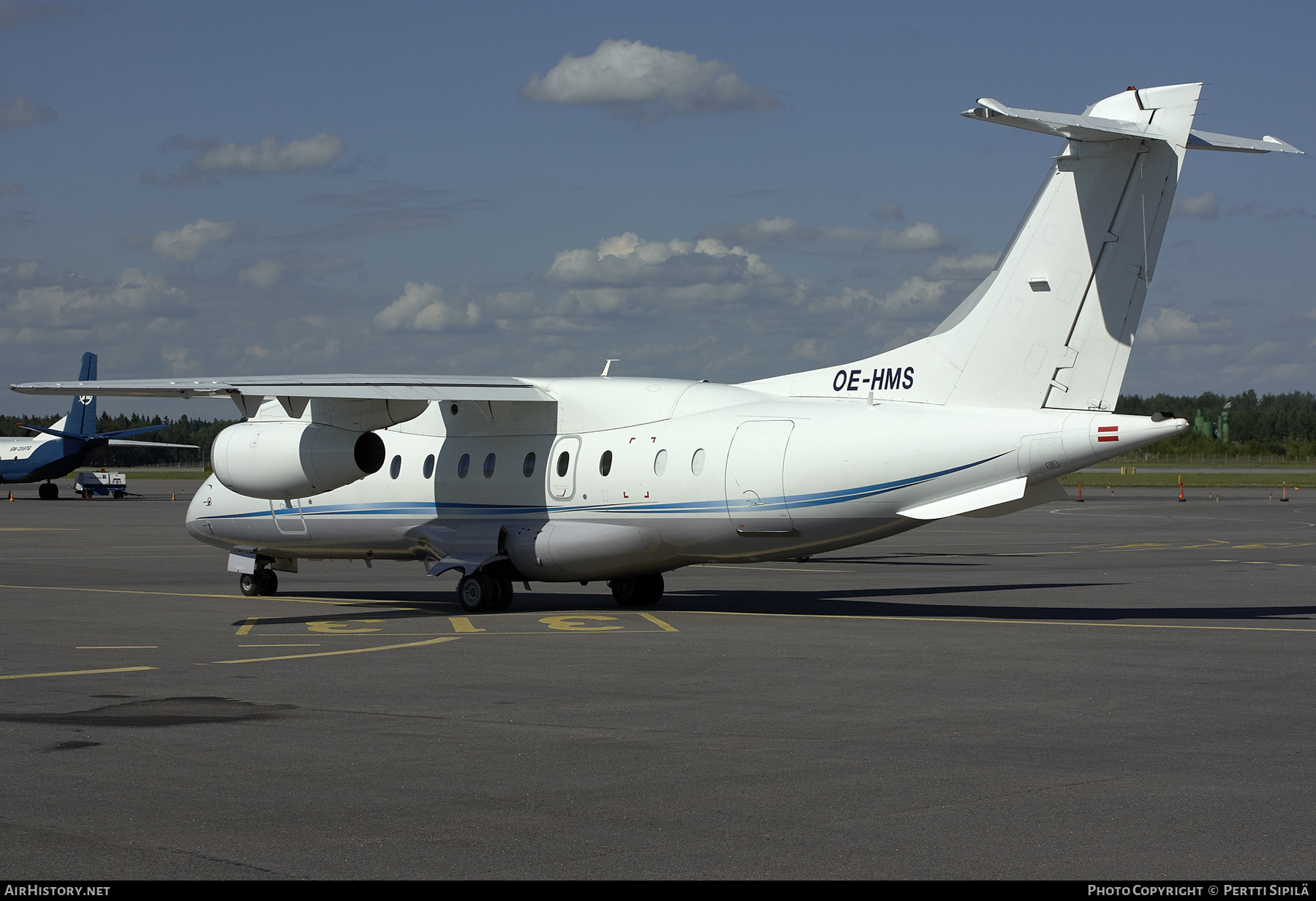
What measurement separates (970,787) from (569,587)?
1928 centimetres

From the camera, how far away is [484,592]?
2178cm

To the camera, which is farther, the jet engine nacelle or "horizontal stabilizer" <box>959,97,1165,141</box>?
the jet engine nacelle

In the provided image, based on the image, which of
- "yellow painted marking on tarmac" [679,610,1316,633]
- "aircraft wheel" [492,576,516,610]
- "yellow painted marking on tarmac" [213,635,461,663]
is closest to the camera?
"yellow painted marking on tarmac" [213,635,461,663]

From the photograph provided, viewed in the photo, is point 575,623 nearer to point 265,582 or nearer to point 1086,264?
point 265,582

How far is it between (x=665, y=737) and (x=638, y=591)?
480 inches

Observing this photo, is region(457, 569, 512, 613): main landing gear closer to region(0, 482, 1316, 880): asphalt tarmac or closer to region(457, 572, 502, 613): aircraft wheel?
region(457, 572, 502, 613): aircraft wheel

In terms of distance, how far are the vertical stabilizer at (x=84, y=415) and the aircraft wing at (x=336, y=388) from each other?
5961 cm

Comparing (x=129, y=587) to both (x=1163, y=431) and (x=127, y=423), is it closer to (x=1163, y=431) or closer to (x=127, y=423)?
(x=1163, y=431)

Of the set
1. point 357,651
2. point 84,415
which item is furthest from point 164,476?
point 357,651

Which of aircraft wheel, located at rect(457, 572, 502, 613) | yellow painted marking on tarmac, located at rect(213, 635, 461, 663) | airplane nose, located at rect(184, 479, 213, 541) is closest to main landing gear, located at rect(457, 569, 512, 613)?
aircraft wheel, located at rect(457, 572, 502, 613)

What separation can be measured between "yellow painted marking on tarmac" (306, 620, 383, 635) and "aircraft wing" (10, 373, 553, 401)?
3520 millimetres

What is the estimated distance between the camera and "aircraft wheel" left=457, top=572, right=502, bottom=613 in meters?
21.8

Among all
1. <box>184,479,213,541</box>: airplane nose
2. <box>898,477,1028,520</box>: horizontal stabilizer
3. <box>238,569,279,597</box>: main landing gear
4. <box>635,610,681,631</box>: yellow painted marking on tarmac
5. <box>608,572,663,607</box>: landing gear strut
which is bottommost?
<box>238,569,279,597</box>: main landing gear

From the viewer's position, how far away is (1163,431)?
16.4 metres
